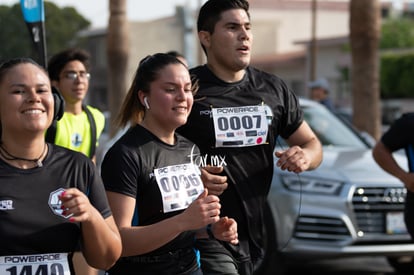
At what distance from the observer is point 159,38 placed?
6144cm

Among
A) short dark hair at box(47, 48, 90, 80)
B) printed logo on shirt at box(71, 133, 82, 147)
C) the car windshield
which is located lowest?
the car windshield

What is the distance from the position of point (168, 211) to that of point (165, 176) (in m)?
0.16

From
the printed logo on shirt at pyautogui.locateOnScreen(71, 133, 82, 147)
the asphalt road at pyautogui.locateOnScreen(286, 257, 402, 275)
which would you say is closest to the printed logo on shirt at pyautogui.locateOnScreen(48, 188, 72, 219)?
the printed logo on shirt at pyautogui.locateOnScreen(71, 133, 82, 147)

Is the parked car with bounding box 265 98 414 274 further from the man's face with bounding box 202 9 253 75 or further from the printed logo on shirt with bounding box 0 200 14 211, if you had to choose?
the printed logo on shirt with bounding box 0 200 14 211

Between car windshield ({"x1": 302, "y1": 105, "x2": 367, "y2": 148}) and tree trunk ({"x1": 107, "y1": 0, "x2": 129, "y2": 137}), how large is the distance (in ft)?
29.8

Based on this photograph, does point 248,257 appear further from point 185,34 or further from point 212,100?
point 185,34

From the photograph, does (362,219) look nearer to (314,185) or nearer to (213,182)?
(314,185)

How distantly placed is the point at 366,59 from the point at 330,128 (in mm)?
4703

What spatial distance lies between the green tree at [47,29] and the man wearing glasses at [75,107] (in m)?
12.5

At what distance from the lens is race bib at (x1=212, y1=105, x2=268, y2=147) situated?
509cm

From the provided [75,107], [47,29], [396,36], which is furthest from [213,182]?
[396,36]

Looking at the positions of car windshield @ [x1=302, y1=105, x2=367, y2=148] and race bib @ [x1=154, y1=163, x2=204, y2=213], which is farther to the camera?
car windshield @ [x1=302, y1=105, x2=367, y2=148]

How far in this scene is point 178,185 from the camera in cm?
431

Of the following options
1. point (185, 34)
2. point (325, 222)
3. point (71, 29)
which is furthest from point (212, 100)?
point (71, 29)
